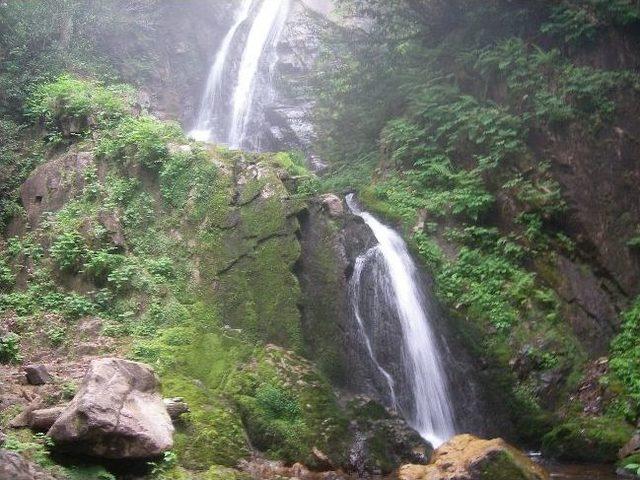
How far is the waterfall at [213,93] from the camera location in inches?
850

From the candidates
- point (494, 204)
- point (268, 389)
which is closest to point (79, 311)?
point (268, 389)

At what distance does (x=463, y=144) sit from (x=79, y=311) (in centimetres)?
974

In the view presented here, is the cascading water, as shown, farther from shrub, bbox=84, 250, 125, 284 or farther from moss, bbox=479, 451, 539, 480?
moss, bbox=479, 451, 539, 480

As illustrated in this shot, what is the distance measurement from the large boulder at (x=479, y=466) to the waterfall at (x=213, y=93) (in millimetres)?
15013

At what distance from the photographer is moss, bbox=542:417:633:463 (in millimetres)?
9094

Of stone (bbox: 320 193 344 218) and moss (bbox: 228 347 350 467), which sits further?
stone (bbox: 320 193 344 218)

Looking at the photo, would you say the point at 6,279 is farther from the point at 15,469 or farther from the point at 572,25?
the point at 572,25

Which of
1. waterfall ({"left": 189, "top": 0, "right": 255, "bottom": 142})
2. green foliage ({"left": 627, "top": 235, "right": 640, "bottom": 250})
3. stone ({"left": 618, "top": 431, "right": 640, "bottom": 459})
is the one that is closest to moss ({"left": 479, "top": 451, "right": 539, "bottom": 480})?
stone ({"left": 618, "top": 431, "right": 640, "bottom": 459})

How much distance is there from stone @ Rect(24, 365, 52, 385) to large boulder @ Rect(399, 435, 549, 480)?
5.06 m

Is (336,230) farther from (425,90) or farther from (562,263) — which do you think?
(425,90)

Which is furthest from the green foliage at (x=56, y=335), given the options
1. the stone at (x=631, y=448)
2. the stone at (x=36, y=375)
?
the stone at (x=631, y=448)

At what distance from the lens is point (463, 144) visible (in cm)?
1445

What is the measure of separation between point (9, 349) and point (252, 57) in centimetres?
1884

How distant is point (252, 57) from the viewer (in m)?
24.8
